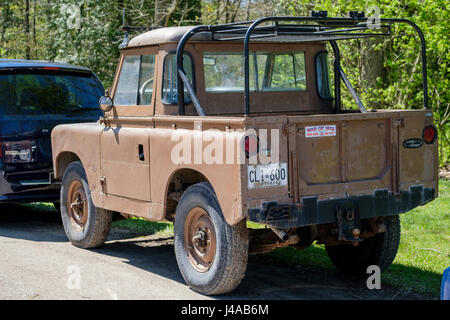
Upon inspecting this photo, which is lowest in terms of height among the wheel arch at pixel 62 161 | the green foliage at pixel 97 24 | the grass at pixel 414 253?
the grass at pixel 414 253

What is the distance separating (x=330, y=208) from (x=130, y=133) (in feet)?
7.28

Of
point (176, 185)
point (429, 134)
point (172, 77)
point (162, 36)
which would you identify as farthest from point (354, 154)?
point (162, 36)

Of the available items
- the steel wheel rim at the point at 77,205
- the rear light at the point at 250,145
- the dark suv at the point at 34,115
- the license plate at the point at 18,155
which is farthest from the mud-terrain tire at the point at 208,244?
the license plate at the point at 18,155

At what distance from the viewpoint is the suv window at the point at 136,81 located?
717 cm

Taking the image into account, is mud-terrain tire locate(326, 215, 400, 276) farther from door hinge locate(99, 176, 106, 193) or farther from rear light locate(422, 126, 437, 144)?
door hinge locate(99, 176, 106, 193)

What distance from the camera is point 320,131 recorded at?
5.86m

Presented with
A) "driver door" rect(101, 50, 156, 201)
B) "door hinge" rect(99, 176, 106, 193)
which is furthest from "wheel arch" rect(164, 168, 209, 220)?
"door hinge" rect(99, 176, 106, 193)

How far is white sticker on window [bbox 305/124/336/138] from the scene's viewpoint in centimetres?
581

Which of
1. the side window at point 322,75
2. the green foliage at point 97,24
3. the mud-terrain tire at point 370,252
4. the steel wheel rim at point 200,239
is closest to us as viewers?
the steel wheel rim at point 200,239

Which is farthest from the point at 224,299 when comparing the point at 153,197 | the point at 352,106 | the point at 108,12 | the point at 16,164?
the point at 108,12

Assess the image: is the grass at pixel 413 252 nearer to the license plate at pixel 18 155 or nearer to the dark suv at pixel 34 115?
the dark suv at pixel 34 115

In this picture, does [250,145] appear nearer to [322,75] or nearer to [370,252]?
[370,252]

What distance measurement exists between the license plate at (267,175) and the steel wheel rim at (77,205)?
124 inches

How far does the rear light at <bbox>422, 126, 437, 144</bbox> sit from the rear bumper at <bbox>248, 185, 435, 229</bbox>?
43cm
